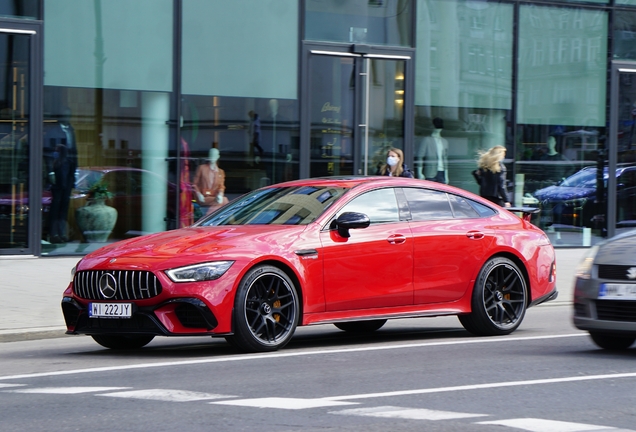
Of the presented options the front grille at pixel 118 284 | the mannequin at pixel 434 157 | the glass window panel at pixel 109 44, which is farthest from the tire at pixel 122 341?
the mannequin at pixel 434 157

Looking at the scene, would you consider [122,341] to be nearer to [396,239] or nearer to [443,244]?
[396,239]

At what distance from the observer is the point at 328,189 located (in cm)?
1041

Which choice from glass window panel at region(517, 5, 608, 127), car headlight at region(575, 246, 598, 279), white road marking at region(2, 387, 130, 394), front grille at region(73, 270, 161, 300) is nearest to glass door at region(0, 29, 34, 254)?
front grille at region(73, 270, 161, 300)

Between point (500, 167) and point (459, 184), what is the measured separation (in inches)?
157

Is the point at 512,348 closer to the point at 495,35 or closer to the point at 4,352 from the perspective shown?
the point at 4,352

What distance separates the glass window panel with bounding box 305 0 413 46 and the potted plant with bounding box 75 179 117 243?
4.52m

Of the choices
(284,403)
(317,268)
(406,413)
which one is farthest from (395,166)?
(406,413)

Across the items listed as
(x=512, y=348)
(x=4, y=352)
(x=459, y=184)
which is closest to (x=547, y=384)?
(x=512, y=348)

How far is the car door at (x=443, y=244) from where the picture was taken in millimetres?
10336

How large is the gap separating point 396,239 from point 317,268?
94 centimetres

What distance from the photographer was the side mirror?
9.74 m

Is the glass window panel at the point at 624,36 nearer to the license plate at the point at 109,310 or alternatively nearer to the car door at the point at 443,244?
the car door at the point at 443,244

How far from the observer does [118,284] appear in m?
9.09

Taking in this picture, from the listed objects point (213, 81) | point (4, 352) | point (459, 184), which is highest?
point (213, 81)
